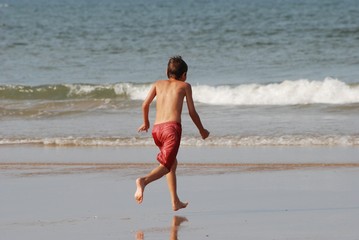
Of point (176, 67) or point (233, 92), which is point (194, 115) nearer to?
point (176, 67)

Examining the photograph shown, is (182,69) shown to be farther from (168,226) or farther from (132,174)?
(132,174)

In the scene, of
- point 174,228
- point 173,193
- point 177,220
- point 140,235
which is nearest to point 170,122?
point 173,193

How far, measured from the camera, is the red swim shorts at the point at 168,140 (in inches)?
301

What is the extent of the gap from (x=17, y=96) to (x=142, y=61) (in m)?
7.12

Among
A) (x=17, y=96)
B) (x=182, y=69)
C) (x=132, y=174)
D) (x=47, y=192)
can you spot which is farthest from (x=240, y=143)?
(x=17, y=96)

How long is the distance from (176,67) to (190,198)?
49.0 inches

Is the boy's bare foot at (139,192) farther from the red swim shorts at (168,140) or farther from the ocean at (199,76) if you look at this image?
the ocean at (199,76)

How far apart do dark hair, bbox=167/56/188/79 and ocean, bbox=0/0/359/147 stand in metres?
4.66

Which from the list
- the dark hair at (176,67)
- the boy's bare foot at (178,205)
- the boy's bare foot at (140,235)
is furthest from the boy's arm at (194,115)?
the boy's bare foot at (140,235)

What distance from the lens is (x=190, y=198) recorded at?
8.43 m

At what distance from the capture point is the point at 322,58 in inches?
990

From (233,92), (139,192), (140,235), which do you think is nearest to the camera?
(140,235)

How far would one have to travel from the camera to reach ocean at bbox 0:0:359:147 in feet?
44.9

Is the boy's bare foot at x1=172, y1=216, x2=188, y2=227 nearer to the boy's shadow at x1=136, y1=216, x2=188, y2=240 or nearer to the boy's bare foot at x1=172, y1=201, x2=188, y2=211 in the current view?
the boy's shadow at x1=136, y1=216, x2=188, y2=240
